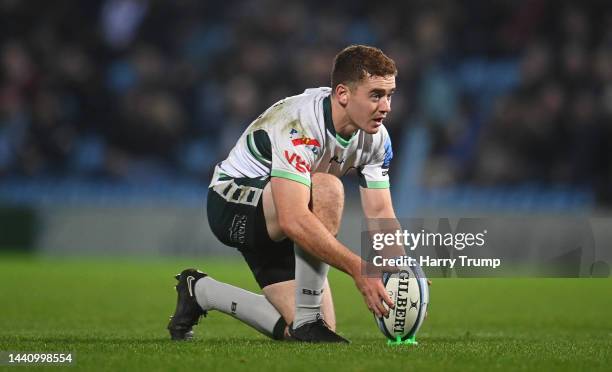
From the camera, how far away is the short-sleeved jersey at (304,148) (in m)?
5.96

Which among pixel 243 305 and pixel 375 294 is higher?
pixel 375 294

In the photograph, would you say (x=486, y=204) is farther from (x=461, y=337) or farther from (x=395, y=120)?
(x=461, y=337)

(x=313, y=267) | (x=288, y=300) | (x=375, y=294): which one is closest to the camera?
(x=375, y=294)

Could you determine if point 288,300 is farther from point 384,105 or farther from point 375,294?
point 384,105

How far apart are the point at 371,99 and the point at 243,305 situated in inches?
54.8

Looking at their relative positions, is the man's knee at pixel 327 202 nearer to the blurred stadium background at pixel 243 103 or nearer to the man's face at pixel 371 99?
the man's face at pixel 371 99

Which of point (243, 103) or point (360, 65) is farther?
point (243, 103)

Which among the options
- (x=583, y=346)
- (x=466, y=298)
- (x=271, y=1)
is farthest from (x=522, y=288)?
(x=271, y=1)

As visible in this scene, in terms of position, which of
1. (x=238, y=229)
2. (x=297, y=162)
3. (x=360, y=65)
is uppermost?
(x=360, y=65)

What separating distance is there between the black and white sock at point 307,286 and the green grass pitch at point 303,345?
0.87ft

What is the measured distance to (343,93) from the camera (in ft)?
20.0

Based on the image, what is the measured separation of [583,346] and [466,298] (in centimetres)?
455

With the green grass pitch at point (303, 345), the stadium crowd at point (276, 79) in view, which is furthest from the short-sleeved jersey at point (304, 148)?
the stadium crowd at point (276, 79)

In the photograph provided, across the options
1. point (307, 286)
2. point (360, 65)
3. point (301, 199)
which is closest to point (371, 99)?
point (360, 65)
